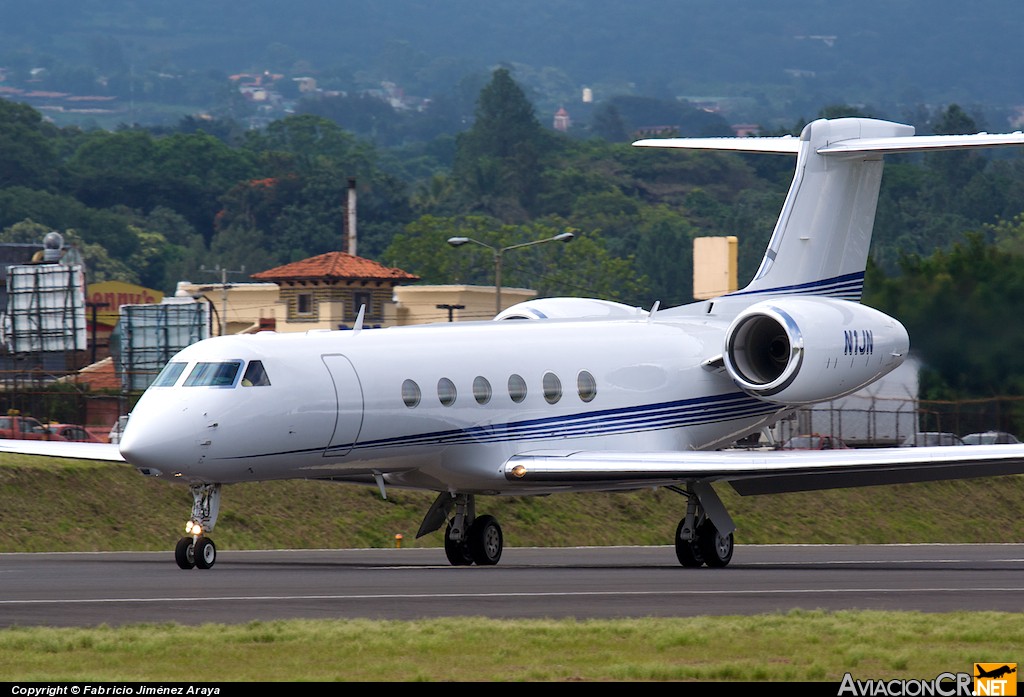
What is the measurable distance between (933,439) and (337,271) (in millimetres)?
45185

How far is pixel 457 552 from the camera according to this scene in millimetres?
26891

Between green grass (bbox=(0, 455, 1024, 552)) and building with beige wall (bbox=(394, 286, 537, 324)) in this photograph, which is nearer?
green grass (bbox=(0, 455, 1024, 552))

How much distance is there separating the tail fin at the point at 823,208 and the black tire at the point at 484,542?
660 cm

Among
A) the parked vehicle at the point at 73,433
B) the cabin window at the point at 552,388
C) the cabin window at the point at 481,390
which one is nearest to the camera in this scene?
the cabin window at the point at 481,390

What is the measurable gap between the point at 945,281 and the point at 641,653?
3117cm

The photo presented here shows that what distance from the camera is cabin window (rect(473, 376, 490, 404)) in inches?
1032

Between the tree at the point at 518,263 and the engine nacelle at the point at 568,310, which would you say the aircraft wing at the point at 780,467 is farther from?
the tree at the point at 518,263

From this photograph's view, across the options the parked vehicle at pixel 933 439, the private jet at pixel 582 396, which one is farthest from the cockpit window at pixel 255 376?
the parked vehicle at pixel 933 439

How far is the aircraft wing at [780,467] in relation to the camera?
81.9 feet

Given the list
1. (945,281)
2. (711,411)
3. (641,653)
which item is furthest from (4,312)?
(641,653)

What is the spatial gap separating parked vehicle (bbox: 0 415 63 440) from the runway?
53.7 ft

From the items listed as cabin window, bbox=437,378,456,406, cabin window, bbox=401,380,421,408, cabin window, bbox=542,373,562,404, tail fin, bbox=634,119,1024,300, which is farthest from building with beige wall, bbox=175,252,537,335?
cabin window, bbox=401,380,421,408

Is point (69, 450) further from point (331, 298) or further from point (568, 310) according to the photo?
point (331, 298)

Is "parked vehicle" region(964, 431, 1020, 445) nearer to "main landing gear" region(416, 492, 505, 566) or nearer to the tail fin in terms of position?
the tail fin
